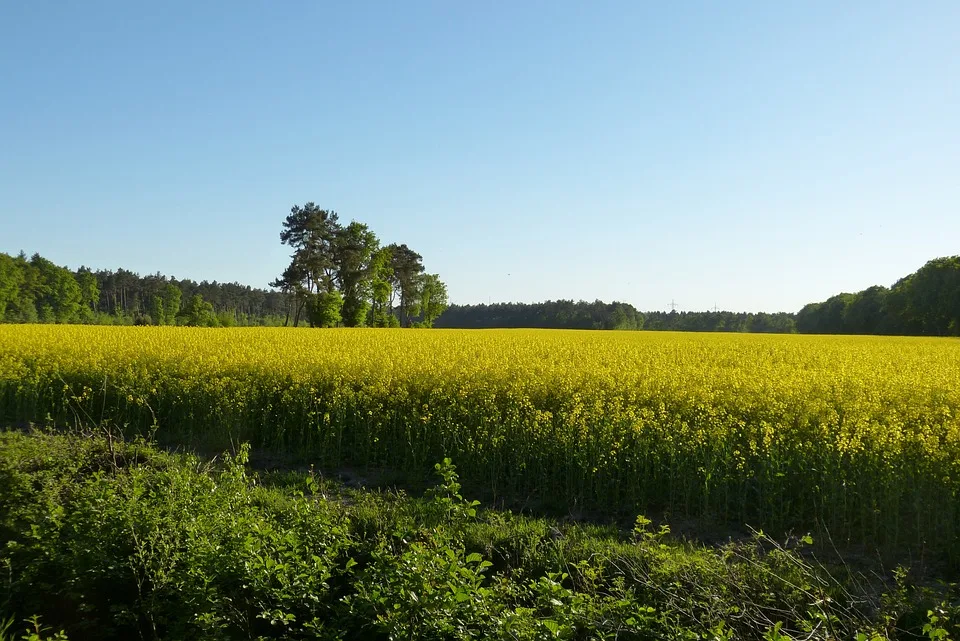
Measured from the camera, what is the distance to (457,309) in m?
131

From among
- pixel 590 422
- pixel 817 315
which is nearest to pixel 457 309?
pixel 817 315

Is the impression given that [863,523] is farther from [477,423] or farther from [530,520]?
[477,423]

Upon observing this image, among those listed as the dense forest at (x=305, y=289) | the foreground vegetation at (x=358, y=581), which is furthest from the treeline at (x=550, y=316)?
the foreground vegetation at (x=358, y=581)

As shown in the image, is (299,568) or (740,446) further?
(740,446)

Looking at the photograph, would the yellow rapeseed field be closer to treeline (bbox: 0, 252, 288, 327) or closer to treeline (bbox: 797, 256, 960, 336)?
treeline (bbox: 0, 252, 288, 327)

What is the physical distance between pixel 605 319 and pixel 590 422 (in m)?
92.6

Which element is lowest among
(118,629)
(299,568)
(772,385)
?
(118,629)

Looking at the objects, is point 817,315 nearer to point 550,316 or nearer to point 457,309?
point 550,316

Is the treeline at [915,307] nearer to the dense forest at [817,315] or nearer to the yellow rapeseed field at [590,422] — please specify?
the dense forest at [817,315]

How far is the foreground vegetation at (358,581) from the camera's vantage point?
3.86 metres

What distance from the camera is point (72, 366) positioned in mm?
14000

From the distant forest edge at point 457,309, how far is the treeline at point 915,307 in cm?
10

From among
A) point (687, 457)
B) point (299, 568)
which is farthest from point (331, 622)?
point (687, 457)

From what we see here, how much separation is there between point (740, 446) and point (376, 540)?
4.87 m
